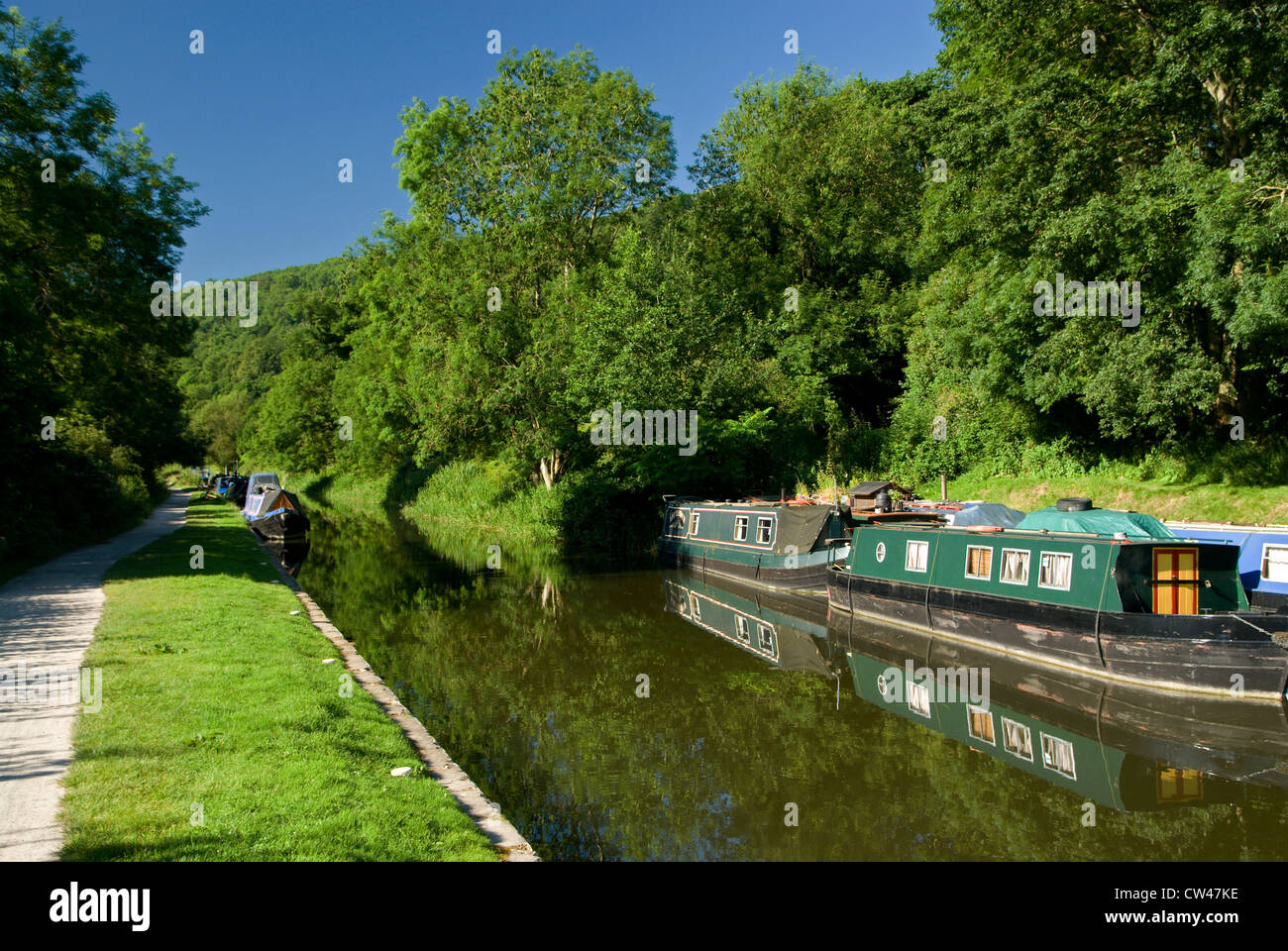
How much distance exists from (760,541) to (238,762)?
15042mm

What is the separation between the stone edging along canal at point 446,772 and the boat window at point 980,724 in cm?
587

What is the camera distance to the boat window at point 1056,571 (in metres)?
12.0

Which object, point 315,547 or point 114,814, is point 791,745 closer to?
point 114,814

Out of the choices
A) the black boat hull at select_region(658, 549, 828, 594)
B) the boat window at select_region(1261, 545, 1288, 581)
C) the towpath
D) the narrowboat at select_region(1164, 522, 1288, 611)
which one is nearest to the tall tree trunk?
the black boat hull at select_region(658, 549, 828, 594)

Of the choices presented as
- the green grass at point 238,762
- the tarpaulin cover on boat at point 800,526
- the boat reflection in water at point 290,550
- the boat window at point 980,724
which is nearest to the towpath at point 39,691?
the green grass at point 238,762

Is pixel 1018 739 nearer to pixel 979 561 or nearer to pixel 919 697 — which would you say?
pixel 919 697

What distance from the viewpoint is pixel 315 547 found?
2964 cm

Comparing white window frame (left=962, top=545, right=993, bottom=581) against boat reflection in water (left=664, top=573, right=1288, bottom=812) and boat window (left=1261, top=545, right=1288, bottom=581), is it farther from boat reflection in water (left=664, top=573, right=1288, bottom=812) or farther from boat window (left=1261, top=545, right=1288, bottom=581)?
boat window (left=1261, top=545, right=1288, bottom=581)

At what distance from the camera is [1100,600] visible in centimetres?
1139

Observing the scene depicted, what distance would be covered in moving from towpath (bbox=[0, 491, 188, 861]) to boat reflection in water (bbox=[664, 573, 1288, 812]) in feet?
29.5

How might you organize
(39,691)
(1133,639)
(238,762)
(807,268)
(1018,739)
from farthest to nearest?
(807,268), (1133,639), (1018,739), (39,691), (238,762)

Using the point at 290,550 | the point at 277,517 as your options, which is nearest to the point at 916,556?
the point at 290,550

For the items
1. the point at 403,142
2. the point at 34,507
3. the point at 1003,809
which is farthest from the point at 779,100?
the point at 1003,809

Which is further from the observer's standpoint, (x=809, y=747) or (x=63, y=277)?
(x=63, y=277)
